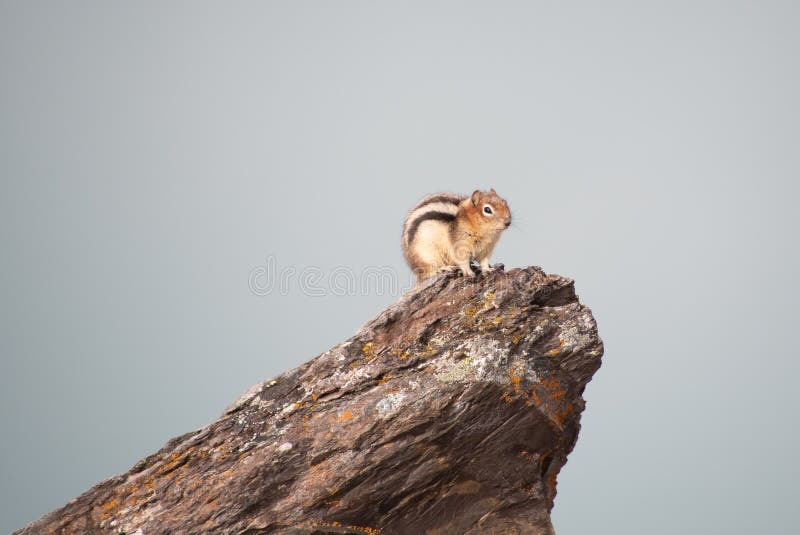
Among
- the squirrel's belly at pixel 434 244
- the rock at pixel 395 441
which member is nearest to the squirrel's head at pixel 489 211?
the squirrel's belly at pixel 434 244

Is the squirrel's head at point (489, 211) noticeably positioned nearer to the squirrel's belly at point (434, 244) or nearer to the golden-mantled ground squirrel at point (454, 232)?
the golden-mantled ground squirrel at point (454, 232)

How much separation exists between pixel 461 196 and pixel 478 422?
17.5ft

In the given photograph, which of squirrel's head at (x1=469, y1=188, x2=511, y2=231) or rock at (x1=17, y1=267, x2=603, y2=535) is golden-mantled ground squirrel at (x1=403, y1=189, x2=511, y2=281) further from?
Answer: rock at (x1=17, y1=267, x2=603, y2=535)

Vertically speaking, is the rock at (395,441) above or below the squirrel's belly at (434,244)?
below

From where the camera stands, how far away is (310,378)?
1205 centimetres

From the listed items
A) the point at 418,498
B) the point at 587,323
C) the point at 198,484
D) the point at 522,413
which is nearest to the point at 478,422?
the point at 522,413

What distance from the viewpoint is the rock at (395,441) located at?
36.3 ft

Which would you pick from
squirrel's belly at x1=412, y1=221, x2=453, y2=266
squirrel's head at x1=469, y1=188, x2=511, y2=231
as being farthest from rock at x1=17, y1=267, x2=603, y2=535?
squirrel's head at x1=469, y1=188, x2=511, y2=231

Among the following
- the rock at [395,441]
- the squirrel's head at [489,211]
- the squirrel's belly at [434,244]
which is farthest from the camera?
the squirrel's head at [489,211]

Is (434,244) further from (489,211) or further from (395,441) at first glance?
(395,441)

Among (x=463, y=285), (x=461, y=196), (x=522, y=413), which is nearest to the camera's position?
(x=522, y=413)

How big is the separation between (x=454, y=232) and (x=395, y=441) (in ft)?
15.0

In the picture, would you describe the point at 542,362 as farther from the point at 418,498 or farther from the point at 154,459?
the point at 154,459

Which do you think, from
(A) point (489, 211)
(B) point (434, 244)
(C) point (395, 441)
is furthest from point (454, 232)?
(C) point (395, 441)
